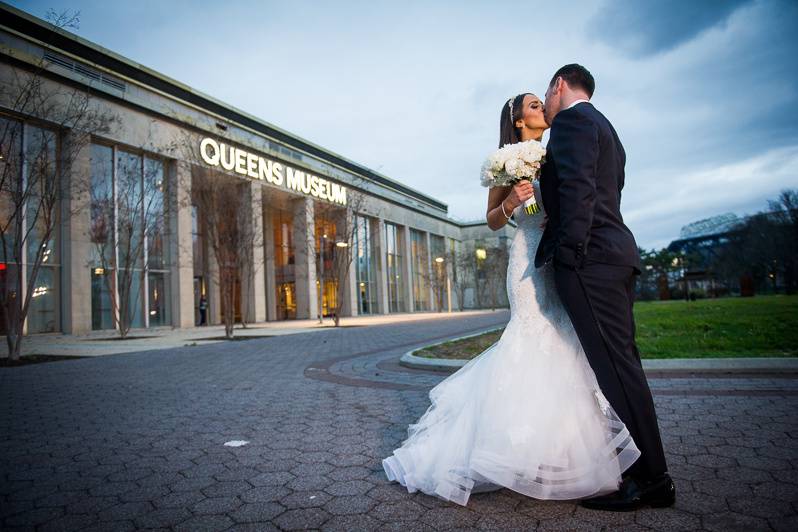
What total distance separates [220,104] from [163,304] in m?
13.9

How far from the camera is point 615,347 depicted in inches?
83.8

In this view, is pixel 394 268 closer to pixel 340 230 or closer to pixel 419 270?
pixel 419 270

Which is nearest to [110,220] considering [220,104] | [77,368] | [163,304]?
[163,304]

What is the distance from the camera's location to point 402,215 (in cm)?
4684

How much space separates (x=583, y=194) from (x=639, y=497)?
4.86 ft

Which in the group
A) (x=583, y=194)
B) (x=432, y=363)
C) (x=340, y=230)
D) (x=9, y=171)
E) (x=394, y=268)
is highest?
(x=340, y=230)

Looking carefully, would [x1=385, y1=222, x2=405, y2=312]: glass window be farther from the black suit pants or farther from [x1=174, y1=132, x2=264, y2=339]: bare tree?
the black suit pants

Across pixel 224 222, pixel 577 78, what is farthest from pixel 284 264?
pixel 577 78

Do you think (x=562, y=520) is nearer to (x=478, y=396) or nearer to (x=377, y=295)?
(x=478, y=396)

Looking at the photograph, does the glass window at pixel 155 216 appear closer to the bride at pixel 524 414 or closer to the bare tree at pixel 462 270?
the bride at pixel 524 414

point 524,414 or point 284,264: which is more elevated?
point 284,264

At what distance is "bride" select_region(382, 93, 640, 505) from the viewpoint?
6.88 ft

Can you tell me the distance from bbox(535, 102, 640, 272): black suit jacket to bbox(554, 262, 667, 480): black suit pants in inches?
3.5

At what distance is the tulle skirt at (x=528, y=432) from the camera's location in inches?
82.2
